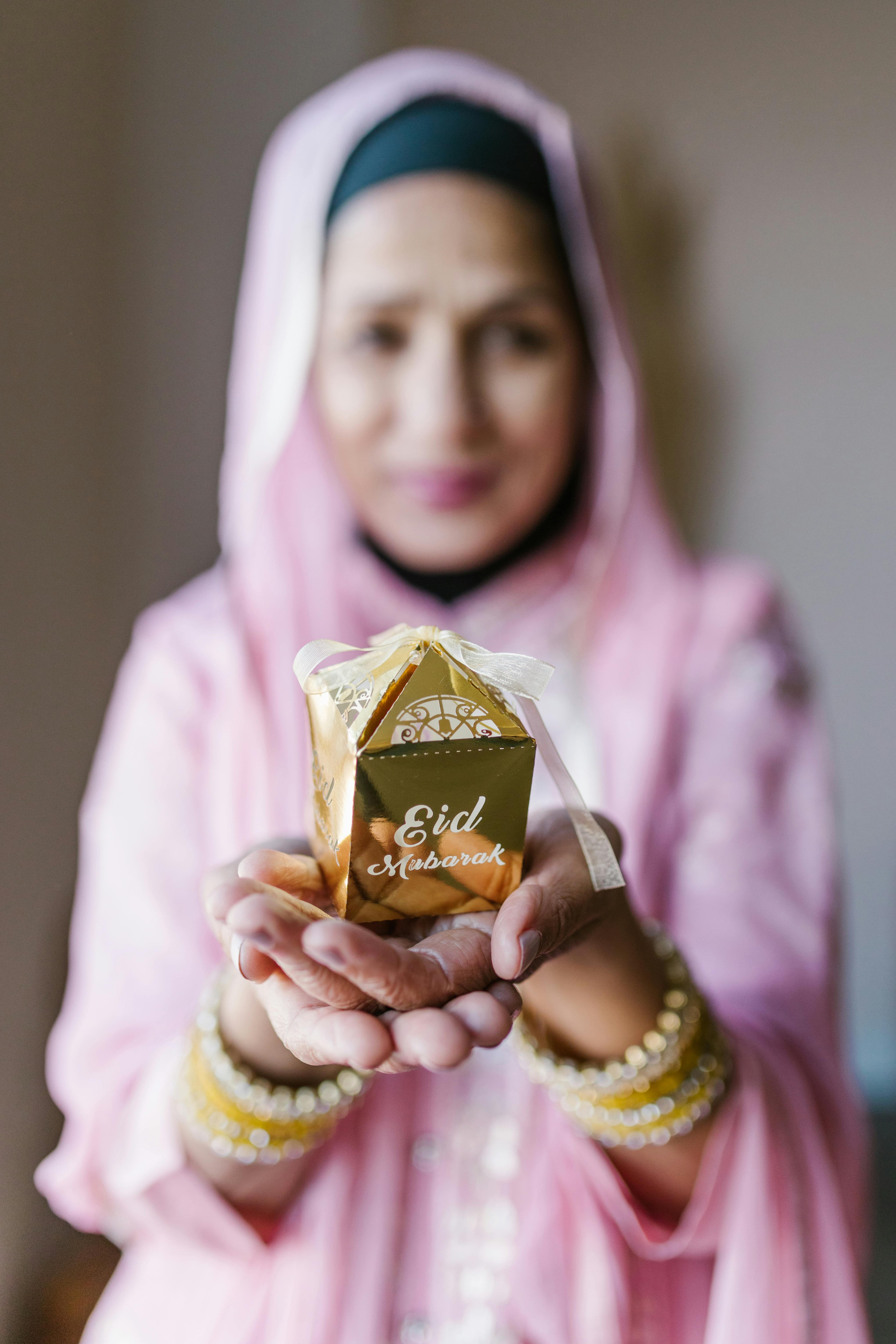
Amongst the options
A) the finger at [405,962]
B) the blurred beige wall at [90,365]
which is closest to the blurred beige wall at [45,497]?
the blurred beige wall at [90,365]

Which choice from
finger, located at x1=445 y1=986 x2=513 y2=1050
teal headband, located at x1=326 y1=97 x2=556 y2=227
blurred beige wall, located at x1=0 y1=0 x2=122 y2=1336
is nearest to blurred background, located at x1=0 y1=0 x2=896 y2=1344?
blurred beige wall, located at x1=0 y1=0 x2=122 y2=1336

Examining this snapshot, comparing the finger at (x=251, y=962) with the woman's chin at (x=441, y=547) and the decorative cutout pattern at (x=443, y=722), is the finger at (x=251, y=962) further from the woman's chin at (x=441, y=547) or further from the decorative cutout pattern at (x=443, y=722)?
the woman's chin at (x=441, y=547)

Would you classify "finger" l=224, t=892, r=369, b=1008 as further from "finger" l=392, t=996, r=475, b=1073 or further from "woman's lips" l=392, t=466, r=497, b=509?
"woman's lips" l=392, t=466, r=497, b=509

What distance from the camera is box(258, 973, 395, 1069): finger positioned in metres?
0.19

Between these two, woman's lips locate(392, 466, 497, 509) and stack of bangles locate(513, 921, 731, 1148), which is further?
woman's lips locate(392, 466, 497, 509)

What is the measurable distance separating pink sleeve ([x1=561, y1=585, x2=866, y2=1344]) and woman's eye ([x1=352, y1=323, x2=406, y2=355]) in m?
0.24

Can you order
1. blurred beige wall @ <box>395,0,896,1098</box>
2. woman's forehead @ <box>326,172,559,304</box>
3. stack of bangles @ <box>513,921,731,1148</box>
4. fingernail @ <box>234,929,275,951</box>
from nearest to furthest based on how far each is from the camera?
1. fingernail @ <box>234,929,275,951</box>
2. stack of bangles @ <box>513,921,731,1148</box>
3. woman's forehead @ <box>326,172,559,304</box>
4. blurred beige wall @ <box>395,0,896,1098</box>

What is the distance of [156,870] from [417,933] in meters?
0.25

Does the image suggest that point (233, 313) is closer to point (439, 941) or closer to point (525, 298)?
point (525, 298)

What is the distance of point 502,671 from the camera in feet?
0.85

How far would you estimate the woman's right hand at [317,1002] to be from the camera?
19 centimetres

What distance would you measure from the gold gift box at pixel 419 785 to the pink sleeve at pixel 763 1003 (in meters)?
0.19

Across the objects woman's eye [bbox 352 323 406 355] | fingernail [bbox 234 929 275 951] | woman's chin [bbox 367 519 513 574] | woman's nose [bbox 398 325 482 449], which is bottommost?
fingernail [bbox 234 929 275 951]

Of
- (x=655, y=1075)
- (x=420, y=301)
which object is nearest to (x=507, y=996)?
(x=655, y=1075)
